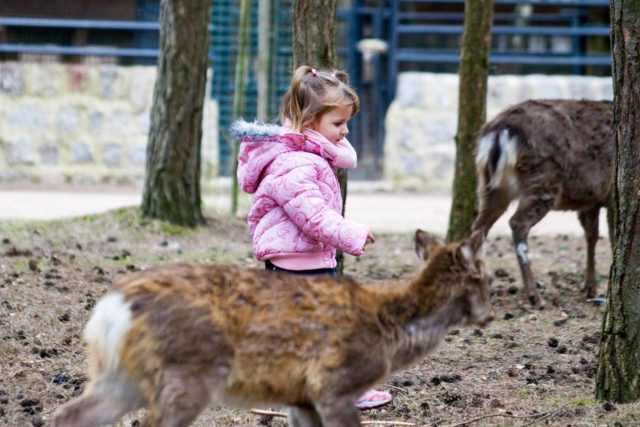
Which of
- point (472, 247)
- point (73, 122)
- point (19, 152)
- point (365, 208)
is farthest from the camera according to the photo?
point (73, 122)

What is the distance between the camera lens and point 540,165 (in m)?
8.02

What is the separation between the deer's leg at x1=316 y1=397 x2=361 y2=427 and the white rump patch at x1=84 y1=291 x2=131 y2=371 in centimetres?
72

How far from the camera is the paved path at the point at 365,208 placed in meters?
11.9

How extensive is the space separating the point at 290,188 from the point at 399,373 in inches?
57.2

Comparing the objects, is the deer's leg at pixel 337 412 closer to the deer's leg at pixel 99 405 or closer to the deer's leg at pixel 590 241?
the deer's leg at pixel 99 405

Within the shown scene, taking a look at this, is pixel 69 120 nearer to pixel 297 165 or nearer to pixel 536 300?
pixel 536 300

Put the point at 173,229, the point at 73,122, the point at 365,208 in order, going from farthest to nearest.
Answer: the point at 73,122
the point at 365,208
the point at 173,229

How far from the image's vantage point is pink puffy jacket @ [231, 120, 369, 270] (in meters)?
4.86

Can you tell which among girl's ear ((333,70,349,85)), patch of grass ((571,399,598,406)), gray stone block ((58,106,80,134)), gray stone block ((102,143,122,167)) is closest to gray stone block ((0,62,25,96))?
gray stone block ((58,106,80,134))

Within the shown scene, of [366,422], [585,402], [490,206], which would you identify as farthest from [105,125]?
[585,402]

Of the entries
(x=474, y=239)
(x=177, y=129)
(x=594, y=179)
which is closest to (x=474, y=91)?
(x=594, y=179)

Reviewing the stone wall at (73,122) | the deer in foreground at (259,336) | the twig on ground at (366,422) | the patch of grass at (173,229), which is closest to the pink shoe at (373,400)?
the twig on ground at (366,422)

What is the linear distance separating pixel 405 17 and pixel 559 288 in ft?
26.6

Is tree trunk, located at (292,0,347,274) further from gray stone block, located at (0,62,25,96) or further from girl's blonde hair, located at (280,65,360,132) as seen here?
gray stone block, located at (0,62,25,96)
